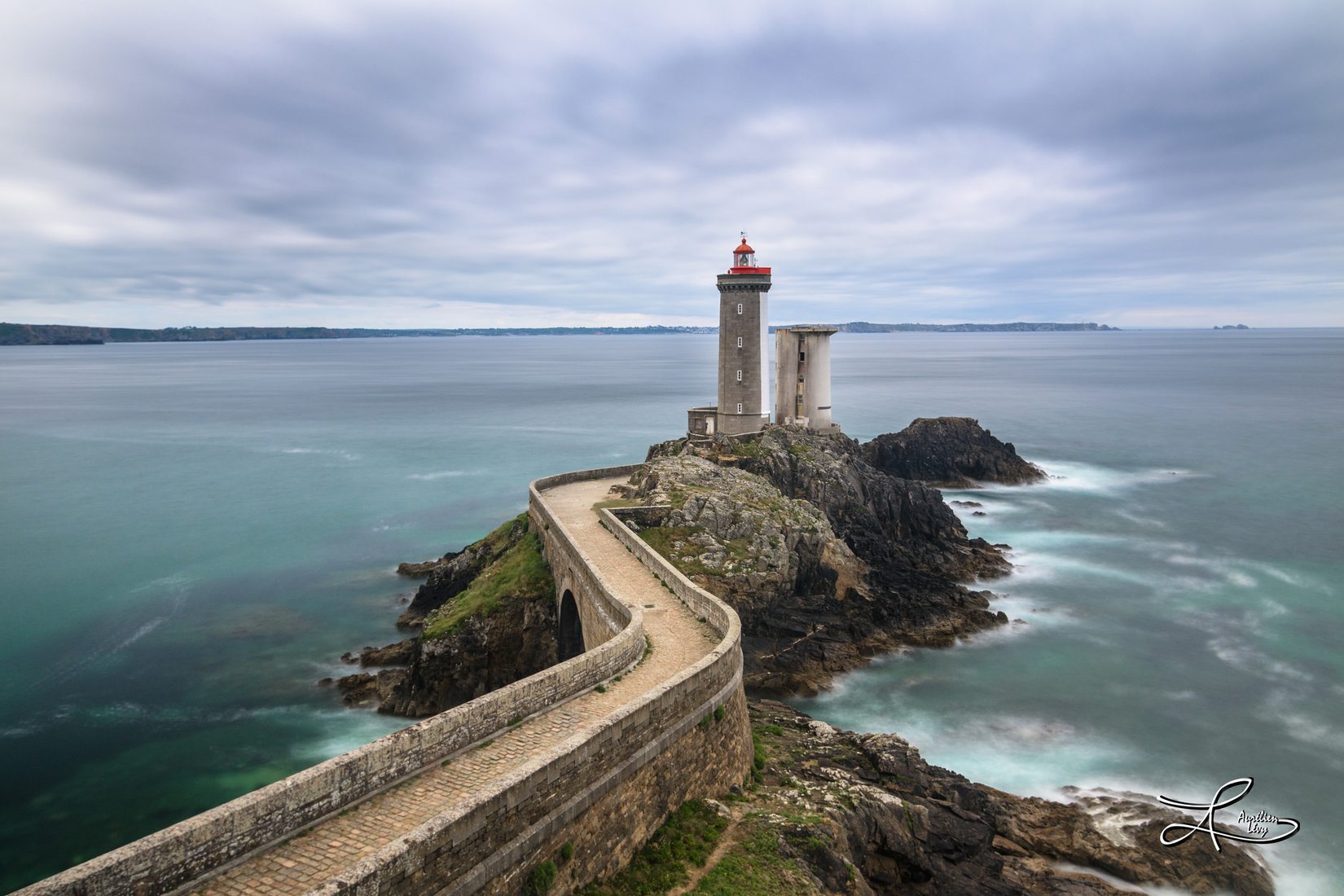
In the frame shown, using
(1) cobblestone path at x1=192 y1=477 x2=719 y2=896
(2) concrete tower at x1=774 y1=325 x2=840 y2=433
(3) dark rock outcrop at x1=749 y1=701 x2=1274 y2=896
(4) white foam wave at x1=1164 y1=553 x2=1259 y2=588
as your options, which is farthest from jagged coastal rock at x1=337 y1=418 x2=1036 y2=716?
(4) white foam wave at x1=1164 y1=553 x2=1259 y2=588

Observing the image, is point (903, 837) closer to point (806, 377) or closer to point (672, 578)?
point (672, 578)

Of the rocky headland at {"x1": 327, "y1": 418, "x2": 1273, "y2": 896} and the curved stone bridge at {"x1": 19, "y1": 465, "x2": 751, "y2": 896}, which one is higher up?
the curved stone bridge at {"x1": 19, "y1": 465, "x2": 751, "y2": 896}

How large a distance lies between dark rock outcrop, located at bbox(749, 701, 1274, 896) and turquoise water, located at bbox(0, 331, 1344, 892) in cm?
171

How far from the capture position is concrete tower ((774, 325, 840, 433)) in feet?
152

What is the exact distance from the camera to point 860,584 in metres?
31.9

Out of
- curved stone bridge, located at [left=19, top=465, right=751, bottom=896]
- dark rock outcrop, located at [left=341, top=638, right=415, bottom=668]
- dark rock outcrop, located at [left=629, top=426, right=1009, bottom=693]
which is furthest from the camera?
dark rock outcrop, located at [left=341, top=638, right=415, bottom=668]

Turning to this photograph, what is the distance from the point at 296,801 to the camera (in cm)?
1023

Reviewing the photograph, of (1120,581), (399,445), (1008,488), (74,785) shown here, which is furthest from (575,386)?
(74,785)

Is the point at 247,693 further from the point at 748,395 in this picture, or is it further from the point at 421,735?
the point at 748,395

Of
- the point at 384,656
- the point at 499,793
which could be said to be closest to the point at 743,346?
the point at 384,656

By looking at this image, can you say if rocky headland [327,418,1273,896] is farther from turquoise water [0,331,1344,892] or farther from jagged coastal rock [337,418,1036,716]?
turquoise water [0,331,1344,892]

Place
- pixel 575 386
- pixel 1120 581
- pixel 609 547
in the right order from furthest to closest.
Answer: pixel 575 386, pixel 1120 581, pixel 609 547

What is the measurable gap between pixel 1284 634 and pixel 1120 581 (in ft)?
21.7

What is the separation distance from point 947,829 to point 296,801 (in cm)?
1260
